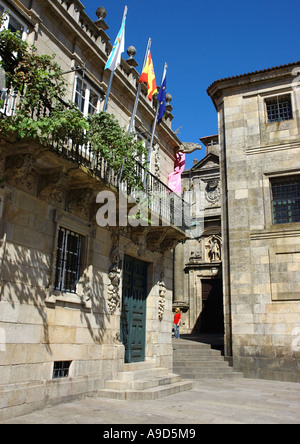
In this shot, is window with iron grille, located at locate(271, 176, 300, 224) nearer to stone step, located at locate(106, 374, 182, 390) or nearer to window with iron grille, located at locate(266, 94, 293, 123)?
window with iron grille, located at locate(266, 94, 293, 123)

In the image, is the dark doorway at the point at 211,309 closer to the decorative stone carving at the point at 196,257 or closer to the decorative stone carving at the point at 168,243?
the decorative stone carving at the point at 196,257

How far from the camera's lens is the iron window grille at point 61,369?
7.82 m

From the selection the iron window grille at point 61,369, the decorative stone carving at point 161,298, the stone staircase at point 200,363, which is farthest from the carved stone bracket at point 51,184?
the stone staircase at point 200,363

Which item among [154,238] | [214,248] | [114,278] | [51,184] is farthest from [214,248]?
[51,184]

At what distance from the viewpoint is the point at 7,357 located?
6637 mm

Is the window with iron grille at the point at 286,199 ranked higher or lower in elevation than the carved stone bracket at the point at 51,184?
higher

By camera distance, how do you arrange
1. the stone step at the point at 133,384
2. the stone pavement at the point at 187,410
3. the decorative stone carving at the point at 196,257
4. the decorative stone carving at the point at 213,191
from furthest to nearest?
the decorative stone carving at the point at 213,191, the decorative stone carving at the point at 196,257, the stone step at the point at 133,384, the stone pavement at the point at 187,410

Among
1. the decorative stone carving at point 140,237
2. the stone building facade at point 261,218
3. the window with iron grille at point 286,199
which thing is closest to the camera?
the decorative stone carving at point 140,237

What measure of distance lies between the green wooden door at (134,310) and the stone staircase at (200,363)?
9.14 ft

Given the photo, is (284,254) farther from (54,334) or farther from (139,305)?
(54,334)

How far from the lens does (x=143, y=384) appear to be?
9.08 metres

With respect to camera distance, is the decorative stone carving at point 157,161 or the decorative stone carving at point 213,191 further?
the decorative stone carving at point 213,191

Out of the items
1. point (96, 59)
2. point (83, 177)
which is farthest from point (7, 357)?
point (96, 59)
